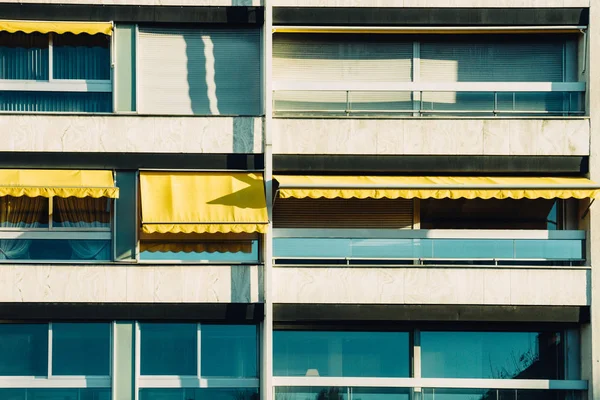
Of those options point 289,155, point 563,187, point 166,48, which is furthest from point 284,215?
point 563,187

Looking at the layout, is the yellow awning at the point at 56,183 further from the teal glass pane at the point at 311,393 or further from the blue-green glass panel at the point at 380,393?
the blue-green glass panel at the point at 380,393

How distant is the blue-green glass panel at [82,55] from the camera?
17.9 metres

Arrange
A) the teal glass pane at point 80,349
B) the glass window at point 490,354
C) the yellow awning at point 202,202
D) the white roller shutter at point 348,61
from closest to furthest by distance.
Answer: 1. the yellow awning at point 202,202
2. the teal glass pane at point 80,349
3. the glass window at point 490,354
4. the white roller shutter at point 348,61

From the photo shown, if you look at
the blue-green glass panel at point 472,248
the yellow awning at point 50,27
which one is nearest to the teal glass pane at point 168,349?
the blue-green glass panel at point 472,248

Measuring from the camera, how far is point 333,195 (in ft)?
54.9

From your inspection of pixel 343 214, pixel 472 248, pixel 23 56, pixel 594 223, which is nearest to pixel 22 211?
pixel 23 56

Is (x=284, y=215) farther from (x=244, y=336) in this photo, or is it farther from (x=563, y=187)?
(x=563, y=187)

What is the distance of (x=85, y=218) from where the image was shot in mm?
17594

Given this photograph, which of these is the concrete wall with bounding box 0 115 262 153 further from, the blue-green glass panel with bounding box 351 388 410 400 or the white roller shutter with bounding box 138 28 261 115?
the blue-green glass panel with bounding box 351 388 410 400

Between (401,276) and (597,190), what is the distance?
3.44 metres

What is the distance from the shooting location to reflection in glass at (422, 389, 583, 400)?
17359mm

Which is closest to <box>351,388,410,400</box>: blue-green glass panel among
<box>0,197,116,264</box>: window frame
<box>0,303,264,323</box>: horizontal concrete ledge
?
<box>0,303,264,323</box>: horizontal concrete ledge

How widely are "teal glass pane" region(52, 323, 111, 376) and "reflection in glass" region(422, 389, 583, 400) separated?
535 cm

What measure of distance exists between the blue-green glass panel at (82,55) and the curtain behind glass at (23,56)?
0.21 m
